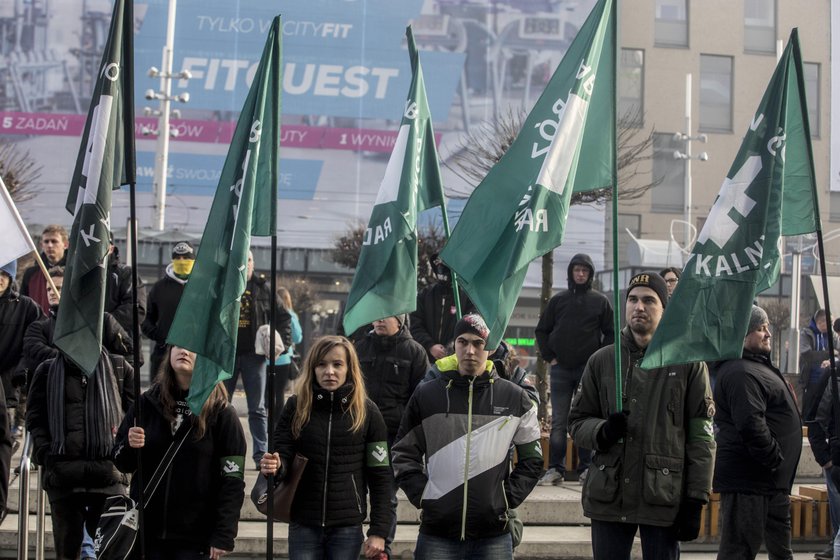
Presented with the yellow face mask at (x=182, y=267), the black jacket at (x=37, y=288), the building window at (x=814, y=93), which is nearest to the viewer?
the yellow face mask at (x=182, y=267)

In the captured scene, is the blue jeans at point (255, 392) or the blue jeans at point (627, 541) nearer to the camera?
the blue jeans at point (627, 541)

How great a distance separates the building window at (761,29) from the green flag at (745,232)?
1792 inches

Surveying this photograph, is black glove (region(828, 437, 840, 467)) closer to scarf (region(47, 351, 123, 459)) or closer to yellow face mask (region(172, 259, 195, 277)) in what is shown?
scarf (region(47, 351, 123, 459))

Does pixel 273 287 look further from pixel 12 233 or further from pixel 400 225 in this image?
pixel 12 233

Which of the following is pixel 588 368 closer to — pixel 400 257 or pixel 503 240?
pixel 503 240

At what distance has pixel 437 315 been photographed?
946cm

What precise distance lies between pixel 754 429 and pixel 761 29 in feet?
151

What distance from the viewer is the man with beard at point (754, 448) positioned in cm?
691

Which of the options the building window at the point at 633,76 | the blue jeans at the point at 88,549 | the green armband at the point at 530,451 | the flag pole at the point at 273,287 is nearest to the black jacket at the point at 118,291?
the blue jeans at the point at 88,549

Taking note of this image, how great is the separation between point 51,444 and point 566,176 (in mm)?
3297

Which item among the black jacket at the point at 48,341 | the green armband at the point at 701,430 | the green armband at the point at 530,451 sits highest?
the black jacket at the point at 48,341

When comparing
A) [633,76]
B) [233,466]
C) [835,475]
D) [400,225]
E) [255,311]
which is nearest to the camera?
[233,466]

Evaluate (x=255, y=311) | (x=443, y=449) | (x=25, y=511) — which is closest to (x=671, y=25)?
(x=255, y=311)

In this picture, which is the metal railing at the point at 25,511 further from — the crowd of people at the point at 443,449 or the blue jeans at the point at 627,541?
the blue jeans at the point at 627,541
